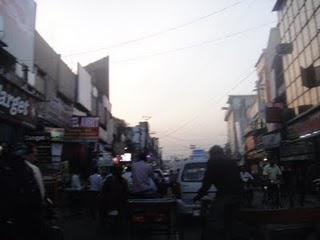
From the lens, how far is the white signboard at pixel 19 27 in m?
19.0

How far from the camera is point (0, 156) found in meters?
6.31

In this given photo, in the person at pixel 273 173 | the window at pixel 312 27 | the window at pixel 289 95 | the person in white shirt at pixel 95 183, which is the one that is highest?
the window at pixel 312 27

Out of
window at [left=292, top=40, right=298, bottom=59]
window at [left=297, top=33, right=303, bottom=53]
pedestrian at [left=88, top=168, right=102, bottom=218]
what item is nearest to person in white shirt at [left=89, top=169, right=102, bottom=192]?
pedestrian at [left=88, top=168, right=102, bottom=218]

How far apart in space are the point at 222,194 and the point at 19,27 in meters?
14.6

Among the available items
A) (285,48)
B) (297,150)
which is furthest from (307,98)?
(285,48)

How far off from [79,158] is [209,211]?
82.3 ft

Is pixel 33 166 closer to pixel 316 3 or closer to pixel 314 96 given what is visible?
pixel 316 3

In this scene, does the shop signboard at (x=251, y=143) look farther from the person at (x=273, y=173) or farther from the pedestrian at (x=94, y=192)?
the pedestrian at (x=94, y=192)

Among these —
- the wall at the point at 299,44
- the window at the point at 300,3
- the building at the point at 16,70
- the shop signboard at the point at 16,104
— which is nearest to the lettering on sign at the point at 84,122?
the building at the point at 16,70

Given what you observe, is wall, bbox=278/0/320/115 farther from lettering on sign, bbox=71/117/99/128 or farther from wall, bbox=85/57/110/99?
wall, bbox=85/57/110/99

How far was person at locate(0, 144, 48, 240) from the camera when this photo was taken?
233 inches

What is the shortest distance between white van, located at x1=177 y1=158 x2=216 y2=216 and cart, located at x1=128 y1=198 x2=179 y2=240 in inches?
136

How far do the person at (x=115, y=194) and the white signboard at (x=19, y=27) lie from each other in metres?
8.24

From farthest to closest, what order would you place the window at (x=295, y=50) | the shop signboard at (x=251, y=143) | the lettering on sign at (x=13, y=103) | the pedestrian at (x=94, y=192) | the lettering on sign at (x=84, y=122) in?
the shop signboard at (x=251, y=143) < the window at (x=295, y=50) < the lettering on sign at (x=84, y=122) < the pedestrian at (x=94, y=192) < the lettering on sign at (x=13, y=103)
